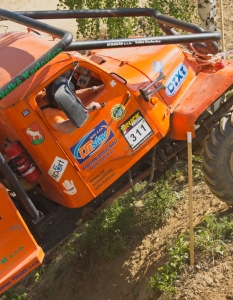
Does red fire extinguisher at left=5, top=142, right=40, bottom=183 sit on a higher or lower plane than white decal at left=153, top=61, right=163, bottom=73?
higher

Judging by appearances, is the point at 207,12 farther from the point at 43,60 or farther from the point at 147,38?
the point at 43,60

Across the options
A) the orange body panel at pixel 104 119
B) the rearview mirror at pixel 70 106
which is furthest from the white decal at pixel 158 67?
the rearview mirror at pixel 70 106

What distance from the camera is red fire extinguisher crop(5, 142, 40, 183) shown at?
188 inches

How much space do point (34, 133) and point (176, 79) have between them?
1.61m

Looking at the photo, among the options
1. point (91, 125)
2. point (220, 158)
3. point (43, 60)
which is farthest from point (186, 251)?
Result: point (43, 60)

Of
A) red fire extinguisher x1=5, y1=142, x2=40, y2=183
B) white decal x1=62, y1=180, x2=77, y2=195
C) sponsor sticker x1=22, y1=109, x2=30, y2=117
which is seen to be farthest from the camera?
white decal x1=62, y1=180, x2=77, y2=195

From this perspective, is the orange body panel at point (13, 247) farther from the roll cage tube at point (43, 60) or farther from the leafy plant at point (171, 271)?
the leafy plant at point (171, 271)

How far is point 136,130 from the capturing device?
5125mm

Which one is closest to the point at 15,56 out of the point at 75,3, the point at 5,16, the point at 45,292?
the point at 5,16

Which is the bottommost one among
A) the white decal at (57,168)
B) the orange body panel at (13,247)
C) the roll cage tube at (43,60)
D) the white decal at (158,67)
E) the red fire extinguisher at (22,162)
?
the orange body panel at (13,247)

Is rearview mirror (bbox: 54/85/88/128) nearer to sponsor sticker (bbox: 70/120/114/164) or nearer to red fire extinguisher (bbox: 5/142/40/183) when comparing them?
sponsor sticker (bbox: 70/120/114/164)

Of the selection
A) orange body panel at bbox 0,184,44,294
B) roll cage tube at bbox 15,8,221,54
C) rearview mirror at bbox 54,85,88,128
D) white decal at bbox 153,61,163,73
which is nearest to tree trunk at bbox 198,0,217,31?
roll cage tube at bbox 15,8,221,54

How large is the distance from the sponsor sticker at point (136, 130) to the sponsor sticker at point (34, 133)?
2.44ft

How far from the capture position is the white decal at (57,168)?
15.8 ft
